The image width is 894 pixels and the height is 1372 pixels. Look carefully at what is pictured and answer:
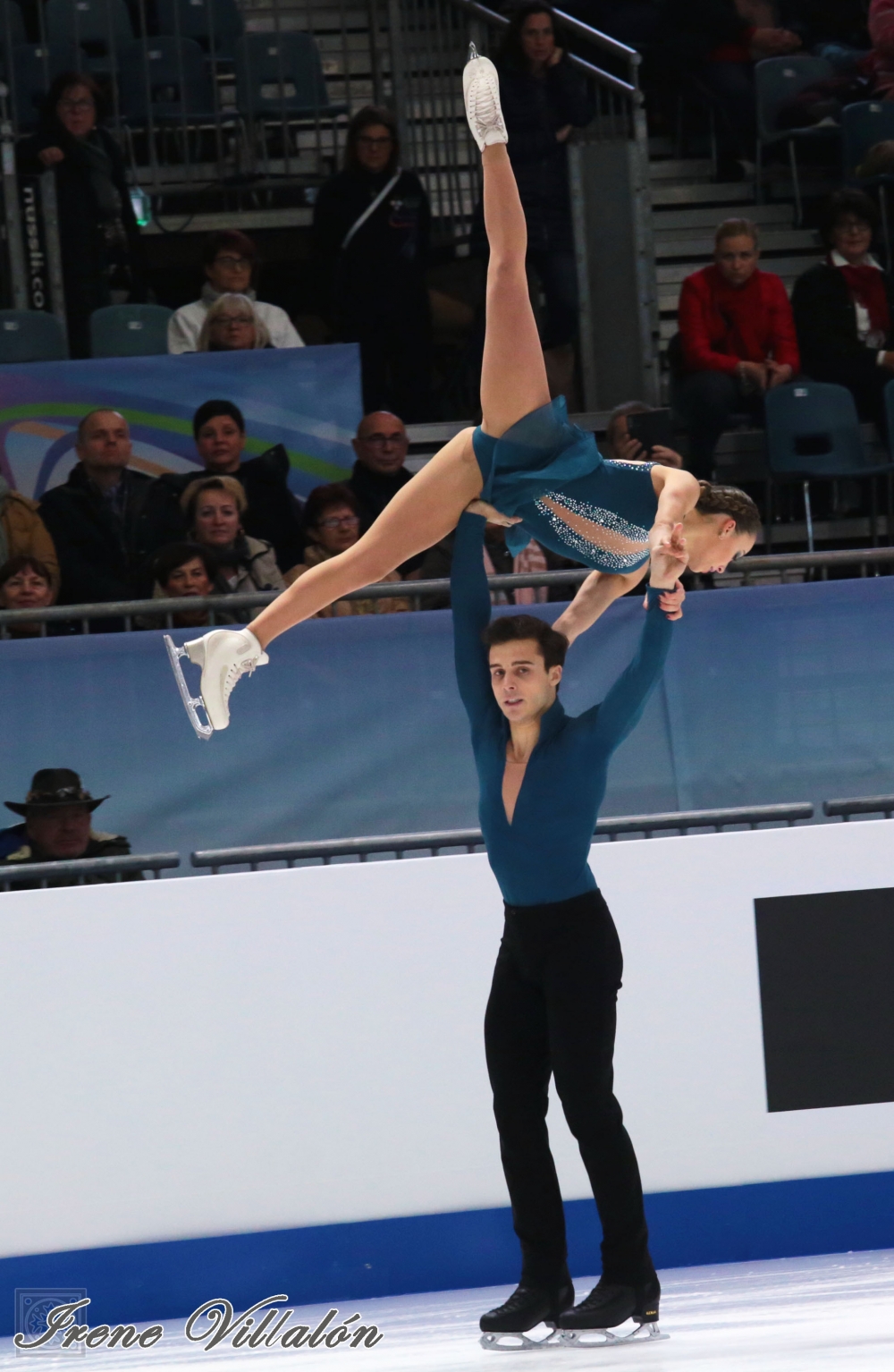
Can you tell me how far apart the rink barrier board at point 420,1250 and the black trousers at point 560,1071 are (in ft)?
2.86

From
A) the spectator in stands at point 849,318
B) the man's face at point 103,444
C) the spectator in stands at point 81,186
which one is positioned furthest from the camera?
the spectator in stands at point 849,318

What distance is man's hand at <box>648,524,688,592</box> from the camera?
3232 millimetres

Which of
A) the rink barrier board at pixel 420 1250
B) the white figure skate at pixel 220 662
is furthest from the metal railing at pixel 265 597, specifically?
the rink barrier board at pixel 420 1250

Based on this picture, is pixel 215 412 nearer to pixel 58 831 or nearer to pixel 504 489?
pixel 58 831

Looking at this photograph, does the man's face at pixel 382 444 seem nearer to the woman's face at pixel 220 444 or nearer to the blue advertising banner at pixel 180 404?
the blue advertising banner at pixel 180 404

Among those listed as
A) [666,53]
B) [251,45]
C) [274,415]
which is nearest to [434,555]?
[274,415]

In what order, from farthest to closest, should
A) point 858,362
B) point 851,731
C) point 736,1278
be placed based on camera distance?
point 858,362 → point 851,731 → point 736,1278

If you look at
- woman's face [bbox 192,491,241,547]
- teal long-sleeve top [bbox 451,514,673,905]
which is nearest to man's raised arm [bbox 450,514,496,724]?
teal long-sleeve top [bbox 451,514,673,905]

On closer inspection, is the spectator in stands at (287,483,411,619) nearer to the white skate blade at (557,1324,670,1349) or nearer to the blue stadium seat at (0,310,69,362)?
the blue stadium seat at (0,310,69,362)

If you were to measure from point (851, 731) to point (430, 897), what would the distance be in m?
1.16

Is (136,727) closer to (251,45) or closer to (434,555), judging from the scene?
(434,555)

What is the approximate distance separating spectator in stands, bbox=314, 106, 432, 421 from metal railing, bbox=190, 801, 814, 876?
2.99 meters

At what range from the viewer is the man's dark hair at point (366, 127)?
7004 millimetres

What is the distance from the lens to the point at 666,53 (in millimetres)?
8703
